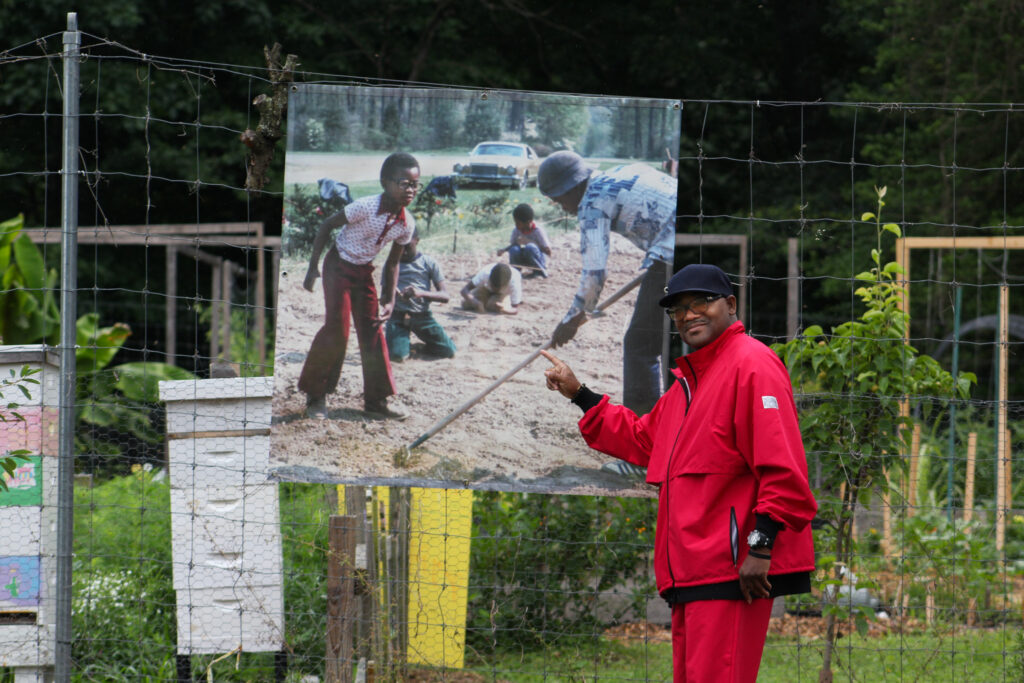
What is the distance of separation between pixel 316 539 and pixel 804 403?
8.98 feet

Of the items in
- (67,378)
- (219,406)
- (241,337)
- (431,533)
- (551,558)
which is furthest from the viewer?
(241,337)

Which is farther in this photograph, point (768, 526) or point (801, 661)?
point (801, 661)

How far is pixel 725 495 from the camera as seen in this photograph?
10.8 ft

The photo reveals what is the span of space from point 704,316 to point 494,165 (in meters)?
1.32

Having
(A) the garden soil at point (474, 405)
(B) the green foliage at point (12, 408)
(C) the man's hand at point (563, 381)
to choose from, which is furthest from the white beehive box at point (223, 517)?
(C) the man's hand at point (563, 381)

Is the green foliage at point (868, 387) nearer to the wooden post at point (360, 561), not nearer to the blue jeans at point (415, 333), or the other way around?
the blue jeans at point (415, 333)

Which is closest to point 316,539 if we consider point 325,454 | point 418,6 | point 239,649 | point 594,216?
point 239,649

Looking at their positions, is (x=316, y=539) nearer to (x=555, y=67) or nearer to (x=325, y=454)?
(x=325, y=454)

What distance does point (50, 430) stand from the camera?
439cm

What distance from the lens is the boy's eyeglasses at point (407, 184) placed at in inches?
173

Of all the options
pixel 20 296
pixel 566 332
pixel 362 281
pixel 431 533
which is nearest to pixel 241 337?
pixel 20 296

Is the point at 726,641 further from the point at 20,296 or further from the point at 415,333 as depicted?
the point at 20,296

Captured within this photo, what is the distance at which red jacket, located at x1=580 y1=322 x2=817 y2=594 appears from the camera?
3.13 meters

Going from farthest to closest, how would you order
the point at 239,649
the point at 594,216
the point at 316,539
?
1. the point at 316,539
2. the point at 239,649
3. the point at 594,216
